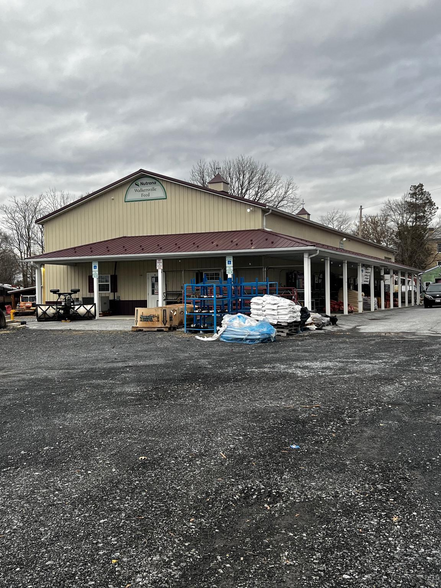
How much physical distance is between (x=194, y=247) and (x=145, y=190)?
19.2 ft

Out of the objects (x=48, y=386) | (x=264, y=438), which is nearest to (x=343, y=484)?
(x=264, y=438)

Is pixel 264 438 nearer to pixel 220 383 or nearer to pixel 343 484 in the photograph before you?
pixel 343 484

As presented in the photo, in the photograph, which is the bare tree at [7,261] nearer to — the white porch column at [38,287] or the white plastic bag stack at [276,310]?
the white porch column at [38,287]

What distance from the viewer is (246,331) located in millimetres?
13930

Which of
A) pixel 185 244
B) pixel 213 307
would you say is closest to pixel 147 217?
pixel 185 244

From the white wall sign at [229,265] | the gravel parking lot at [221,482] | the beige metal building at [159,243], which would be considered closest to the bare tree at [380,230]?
the beige metal building at [159,243]

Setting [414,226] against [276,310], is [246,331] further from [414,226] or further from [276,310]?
[414,226]

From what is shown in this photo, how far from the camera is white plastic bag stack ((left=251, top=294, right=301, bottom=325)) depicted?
50.1 ft

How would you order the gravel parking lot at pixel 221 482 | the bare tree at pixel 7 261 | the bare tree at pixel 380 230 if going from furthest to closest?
the bare tree at pixel 380 230 < the bare tree at pixel 7 261 < the gravel parking lot at pixel 221 482

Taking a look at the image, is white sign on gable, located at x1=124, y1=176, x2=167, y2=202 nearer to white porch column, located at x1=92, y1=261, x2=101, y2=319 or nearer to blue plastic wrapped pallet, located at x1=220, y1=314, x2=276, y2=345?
white porch column, located at x1=92, y1=261, x2=101, y2=319

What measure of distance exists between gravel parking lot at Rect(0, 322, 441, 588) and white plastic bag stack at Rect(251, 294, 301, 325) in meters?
7.13

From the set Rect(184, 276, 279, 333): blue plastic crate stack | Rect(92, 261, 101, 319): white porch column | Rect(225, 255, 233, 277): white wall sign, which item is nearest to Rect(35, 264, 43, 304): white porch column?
Rect(92, 261, 101, 319): white porch column

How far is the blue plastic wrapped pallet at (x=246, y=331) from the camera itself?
13.8 m

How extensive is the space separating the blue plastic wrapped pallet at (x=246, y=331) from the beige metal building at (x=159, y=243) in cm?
792
